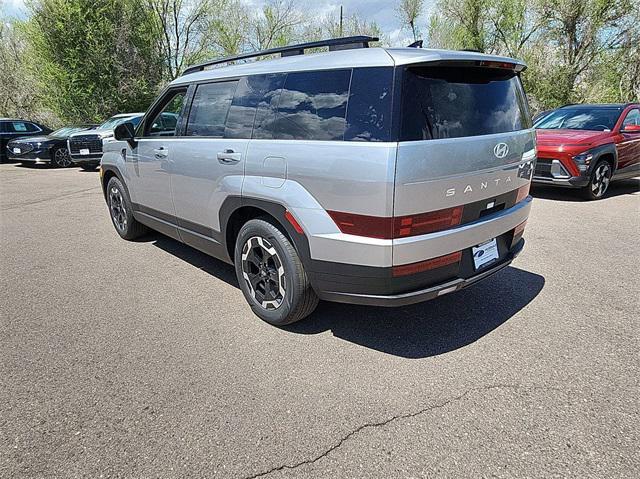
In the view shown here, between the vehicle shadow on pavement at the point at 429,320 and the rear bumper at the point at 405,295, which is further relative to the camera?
the vehicle shadow on pavement at the point at 429,320

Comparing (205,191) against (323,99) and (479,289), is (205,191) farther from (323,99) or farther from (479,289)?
(479,289)

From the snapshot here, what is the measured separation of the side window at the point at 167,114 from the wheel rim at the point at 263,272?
1601 millimetres

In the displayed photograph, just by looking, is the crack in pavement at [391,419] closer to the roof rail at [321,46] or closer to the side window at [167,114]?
the roof rail at [321,46]

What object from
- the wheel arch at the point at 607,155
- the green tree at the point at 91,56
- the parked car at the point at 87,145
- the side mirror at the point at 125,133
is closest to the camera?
the side mirror at the point at 125,133

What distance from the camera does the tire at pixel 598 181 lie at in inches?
295

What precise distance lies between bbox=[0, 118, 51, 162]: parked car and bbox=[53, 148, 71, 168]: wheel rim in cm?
245

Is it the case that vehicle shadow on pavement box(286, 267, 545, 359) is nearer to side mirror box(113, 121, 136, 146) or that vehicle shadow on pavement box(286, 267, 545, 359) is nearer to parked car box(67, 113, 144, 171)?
side mirror box(113, 121, 136, 146)

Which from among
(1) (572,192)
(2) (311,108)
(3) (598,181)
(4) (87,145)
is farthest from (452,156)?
(4) (87,145)

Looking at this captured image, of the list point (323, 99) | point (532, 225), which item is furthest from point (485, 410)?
point (532, 225)

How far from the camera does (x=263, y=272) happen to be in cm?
322

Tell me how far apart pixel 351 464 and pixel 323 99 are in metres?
2.11

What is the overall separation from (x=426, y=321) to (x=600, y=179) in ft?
20.9

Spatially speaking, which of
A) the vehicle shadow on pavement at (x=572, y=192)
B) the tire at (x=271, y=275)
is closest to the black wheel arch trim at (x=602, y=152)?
the vehicle shadow on pavement at (x=572, y=192)

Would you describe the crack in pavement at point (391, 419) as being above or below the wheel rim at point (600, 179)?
below
